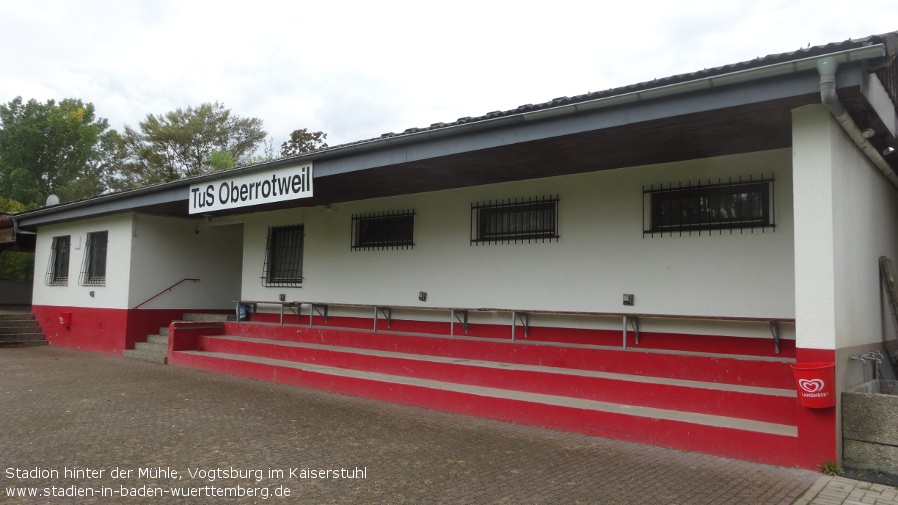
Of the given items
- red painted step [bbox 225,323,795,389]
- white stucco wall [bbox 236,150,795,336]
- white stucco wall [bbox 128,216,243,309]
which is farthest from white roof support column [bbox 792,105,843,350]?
white stucco wall [bbox 128,216,243,309]

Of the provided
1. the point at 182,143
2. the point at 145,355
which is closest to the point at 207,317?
the point at 145,355

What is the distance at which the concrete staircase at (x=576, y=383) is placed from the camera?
18.2 feet

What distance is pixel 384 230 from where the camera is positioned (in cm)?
1063

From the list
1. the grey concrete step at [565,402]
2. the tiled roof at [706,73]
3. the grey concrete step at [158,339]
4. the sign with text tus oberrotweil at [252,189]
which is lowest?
the grey concrete step at [565,402]

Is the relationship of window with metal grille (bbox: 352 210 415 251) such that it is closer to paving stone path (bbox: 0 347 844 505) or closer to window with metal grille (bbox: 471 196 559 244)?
window with metal grille (bbox: 471 196 559 244)

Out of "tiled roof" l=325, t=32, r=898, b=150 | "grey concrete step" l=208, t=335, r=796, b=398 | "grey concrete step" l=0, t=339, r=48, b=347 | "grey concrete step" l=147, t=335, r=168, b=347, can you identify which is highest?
"tiled roof" l=325, t=32, r=898, b=150

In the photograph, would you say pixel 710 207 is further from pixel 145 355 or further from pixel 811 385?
pixel 145 355

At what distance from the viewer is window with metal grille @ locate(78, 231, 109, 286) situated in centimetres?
1390

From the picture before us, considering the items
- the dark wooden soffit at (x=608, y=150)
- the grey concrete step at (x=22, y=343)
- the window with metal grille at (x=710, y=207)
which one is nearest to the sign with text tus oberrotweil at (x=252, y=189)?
the dark wooden soffit at (x=608, y=150)

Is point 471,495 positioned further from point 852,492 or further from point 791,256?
point 791,256

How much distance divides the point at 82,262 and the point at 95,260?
0.47 m

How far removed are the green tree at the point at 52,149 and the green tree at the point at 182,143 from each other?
244 cm

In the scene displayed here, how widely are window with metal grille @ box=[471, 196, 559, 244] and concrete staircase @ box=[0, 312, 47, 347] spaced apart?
12.5m

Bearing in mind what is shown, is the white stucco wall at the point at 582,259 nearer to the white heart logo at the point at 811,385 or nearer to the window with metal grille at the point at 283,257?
the window with metal grille at the point at 283,257
